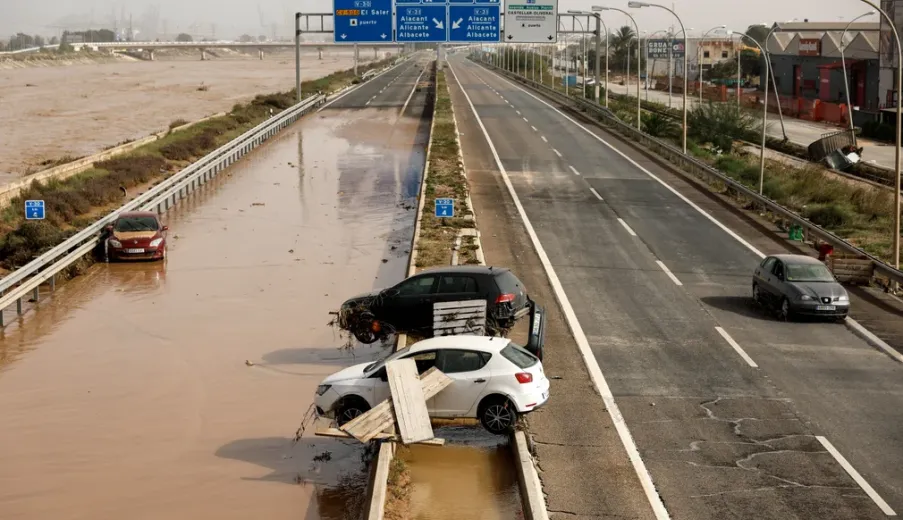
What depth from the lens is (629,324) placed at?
23.4 m

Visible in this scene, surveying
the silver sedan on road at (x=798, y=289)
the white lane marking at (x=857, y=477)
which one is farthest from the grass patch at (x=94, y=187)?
the white lane marking at (x=857, y=477)

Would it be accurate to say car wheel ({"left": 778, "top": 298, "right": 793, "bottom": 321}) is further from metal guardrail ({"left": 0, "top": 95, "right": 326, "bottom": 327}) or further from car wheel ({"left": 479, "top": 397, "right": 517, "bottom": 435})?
metal guardrail ({"left": 0, "top": 95, "right": 326, "bottom": 327})

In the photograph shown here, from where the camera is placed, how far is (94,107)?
111 metres

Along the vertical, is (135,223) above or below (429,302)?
above

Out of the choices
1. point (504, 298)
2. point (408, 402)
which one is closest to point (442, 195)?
point (504, 298)

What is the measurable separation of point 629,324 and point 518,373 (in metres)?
7.52

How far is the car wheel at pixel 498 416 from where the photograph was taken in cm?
1627

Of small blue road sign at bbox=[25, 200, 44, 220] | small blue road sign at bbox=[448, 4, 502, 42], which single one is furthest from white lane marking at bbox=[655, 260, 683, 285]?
small blue road sign at bbox=[448, 4, 502, 42]

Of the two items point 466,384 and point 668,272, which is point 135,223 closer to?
point 668,272

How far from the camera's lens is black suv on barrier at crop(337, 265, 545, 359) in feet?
69.2

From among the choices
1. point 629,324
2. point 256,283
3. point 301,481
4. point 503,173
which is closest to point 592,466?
point 301,481

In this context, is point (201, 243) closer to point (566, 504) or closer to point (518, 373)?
point (518, 373)

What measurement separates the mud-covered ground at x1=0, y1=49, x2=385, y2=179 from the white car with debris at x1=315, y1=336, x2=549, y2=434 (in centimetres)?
4251

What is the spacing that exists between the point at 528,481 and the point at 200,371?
31.6 feet
